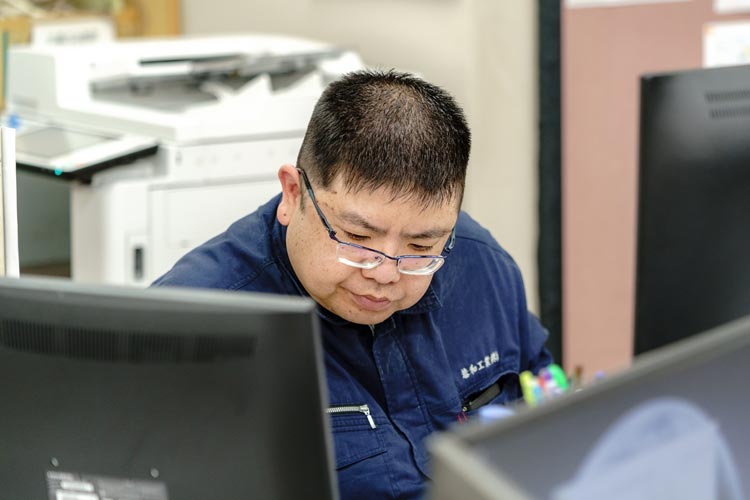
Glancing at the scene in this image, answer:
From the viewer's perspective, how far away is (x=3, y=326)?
Result: 0.92 meters

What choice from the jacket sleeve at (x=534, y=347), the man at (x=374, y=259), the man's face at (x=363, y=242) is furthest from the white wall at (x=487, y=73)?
the man's face at (x=363, y=242)

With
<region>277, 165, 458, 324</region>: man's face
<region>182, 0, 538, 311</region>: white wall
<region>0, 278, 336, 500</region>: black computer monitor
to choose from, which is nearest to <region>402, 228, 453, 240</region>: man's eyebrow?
<region>277, 165, 458, 324</region>: man's face

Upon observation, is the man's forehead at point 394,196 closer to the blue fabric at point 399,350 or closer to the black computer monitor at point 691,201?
the blue fabric at point 399,350

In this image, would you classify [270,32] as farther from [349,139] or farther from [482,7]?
[349,139]

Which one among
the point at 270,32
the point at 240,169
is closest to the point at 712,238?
the point at 240,169

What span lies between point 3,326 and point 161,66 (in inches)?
72.3

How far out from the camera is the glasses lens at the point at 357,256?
1.33m

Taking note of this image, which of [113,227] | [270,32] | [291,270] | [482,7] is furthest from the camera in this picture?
[270,32]

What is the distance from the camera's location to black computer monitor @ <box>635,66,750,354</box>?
1273 millimetres

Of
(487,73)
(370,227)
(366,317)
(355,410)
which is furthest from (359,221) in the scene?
(487,73)

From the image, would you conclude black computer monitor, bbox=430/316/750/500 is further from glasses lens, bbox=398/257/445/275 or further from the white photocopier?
the white photocopier

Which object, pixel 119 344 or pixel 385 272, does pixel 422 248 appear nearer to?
pixel 385 272

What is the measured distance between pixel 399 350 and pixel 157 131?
→ 1262 mm

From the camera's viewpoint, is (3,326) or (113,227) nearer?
(3,326)
